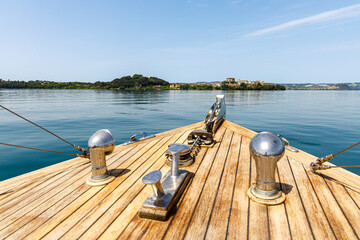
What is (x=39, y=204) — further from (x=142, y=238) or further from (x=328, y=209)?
(x=328, y=209)

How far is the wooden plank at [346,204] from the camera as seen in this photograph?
2.05m

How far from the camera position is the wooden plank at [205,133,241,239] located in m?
1.94

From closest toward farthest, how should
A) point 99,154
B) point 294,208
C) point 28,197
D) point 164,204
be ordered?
point 164,204
point 294,208
point 28,197
point 99,154

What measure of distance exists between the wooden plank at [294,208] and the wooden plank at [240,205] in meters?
0.45

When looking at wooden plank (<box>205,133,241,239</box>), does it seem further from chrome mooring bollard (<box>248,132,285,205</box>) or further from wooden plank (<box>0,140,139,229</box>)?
wooden plank (<box>0,140,139,229</box>)

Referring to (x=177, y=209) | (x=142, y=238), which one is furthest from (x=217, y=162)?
(x=142, y=238)

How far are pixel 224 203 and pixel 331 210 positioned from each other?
1.19m

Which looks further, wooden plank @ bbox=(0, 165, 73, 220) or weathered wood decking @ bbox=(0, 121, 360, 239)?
wooden plank @ bbox=(0, 165, 73, 220)

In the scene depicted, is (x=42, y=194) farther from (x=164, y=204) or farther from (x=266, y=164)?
(x=266, y=164)

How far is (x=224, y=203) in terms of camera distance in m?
2.38

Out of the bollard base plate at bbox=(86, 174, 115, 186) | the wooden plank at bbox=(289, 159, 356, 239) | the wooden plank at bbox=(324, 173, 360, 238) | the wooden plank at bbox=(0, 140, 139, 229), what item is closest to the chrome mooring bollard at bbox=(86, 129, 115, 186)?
the bollard base plate at bbox=(86, 174, 115, 186)

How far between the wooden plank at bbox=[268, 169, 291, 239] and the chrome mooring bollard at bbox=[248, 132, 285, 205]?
0.26 feet

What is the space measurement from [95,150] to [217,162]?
2.03m

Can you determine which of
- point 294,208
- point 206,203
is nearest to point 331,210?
point 294,208
